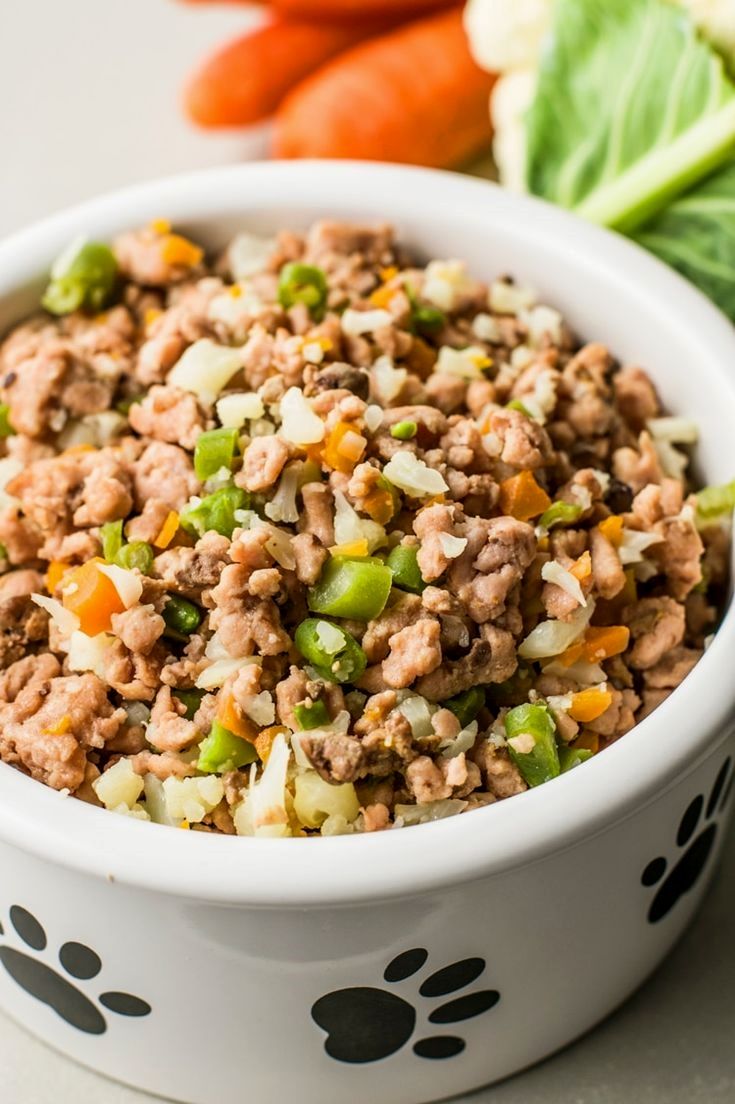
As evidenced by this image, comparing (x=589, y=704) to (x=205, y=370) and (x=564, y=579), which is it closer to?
(x=564, y=579)

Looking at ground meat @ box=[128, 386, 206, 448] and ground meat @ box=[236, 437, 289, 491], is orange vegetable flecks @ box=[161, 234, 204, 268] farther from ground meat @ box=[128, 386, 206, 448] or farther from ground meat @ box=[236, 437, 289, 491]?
ground meat @ box=[236, 437, 289, 491]

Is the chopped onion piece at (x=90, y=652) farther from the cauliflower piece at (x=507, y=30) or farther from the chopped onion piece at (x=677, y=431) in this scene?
the cauliflower piece at (x=507, y=30)

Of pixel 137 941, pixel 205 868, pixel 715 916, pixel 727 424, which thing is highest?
pixel 205 868

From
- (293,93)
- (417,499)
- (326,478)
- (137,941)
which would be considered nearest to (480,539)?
(417,499)

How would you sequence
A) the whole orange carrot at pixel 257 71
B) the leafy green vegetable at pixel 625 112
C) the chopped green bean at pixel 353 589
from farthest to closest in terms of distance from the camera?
1. the whole orange carrot at pixel 257 71
2. the leafy green vegetable at pixel 625 112
3. the chopped green bean at pixel 353 589

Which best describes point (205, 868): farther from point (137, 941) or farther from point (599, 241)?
point (599, 241)

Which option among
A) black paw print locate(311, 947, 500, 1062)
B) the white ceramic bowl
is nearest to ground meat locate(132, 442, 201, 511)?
the white ceramic bowl

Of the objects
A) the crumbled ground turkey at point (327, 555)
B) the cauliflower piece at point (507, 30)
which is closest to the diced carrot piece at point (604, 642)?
the crumbled ground turkey at point (327, 555)
